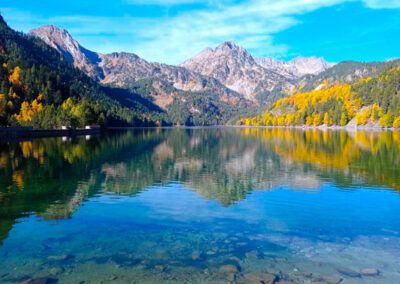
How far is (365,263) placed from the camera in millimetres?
16000

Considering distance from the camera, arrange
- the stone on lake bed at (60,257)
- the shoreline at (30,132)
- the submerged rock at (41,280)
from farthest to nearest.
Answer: the shoreline at (30,132)
the stone on lake bed at (60,257)
the submerged rock at (41,280)

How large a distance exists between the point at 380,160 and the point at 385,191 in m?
24.3

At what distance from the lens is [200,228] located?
21.3 m

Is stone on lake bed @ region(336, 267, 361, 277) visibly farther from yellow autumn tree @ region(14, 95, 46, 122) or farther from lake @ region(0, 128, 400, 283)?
yellow autumn tree @ region(14, 95, 46, 122)

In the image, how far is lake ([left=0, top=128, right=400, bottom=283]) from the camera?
600 inches

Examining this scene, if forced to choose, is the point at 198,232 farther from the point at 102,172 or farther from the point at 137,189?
the point at 102,172

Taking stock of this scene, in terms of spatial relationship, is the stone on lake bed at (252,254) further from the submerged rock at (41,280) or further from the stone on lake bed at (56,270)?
the submerged rock at (41,280)

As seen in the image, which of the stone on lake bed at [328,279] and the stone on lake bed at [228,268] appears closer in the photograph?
the stone on lake bed at [328,279]

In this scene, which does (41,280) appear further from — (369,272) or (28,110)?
(28,110)

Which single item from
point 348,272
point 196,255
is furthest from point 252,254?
point 348,272

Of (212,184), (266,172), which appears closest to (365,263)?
(212,184)

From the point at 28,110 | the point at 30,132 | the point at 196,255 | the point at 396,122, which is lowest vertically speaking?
the point at 196,255

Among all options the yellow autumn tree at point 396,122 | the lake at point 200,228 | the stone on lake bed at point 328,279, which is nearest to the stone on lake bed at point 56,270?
the lake at point 200,228

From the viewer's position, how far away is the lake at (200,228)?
15250 millimetres
